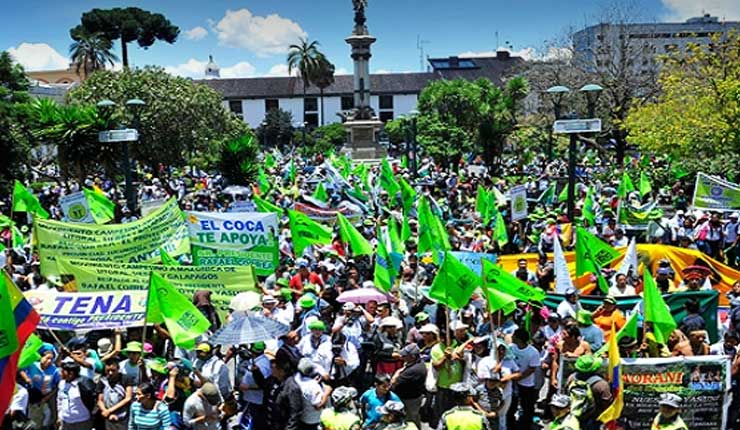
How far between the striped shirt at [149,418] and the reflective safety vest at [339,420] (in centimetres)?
145

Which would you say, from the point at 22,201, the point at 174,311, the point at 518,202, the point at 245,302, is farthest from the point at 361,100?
the point at 174,311

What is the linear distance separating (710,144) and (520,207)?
10526 mm

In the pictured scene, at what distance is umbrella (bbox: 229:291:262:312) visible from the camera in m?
8.49

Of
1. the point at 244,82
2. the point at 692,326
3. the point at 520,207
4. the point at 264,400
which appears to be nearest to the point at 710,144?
the point at 520,207

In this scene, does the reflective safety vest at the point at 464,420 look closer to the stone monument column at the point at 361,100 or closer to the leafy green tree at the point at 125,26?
the stone monument column at the point at 361,100

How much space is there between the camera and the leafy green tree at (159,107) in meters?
33.5

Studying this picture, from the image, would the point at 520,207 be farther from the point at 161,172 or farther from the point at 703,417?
the point at 161,172

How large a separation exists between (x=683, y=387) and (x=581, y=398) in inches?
44.6

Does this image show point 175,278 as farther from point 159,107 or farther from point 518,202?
point 159,107

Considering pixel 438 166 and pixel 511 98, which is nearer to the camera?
pixel 438 166

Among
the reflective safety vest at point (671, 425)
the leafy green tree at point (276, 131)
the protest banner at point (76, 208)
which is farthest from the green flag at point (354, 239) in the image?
the leafy green tree at point (276, 131)

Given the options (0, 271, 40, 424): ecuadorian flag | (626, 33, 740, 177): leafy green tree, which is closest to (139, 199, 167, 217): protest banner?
(0, 271, 40, 424): ecuadorian flag

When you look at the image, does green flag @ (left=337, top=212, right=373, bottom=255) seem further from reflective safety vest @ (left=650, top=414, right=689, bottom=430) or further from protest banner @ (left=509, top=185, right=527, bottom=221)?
reflective safety vest @ (left=650, top=414, right=689, bottom=430)

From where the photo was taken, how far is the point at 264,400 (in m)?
7.21
